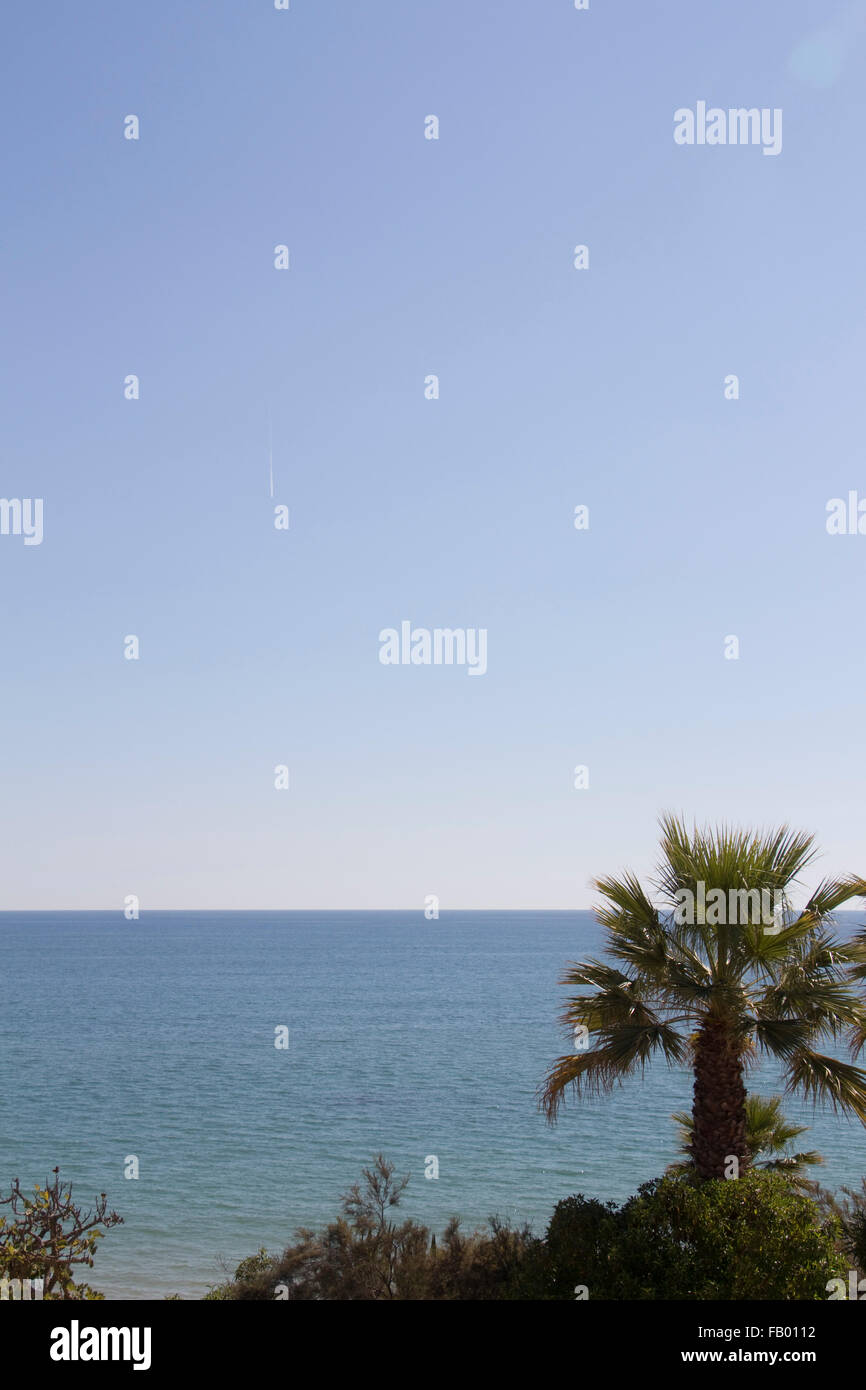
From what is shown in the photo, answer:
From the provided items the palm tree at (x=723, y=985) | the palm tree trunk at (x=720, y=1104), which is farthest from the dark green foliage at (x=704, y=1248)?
the palm tree at (x=723, y=985)

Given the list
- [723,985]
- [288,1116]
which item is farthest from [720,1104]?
[288,1116]

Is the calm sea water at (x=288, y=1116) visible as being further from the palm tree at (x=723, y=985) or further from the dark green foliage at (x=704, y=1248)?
the dark green foliage at (x=704, y=1248)

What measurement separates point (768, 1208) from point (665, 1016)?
2754 mm

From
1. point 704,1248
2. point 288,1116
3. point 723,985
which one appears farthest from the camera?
point 288,1116

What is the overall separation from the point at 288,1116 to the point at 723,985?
46598mm

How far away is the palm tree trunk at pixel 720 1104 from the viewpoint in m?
12.3

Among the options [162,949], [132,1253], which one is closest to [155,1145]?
[132,1253]

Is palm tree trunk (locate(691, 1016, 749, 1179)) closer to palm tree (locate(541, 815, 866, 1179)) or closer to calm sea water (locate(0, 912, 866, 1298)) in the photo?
palm tree (locate(541, 815, 866, 1179))

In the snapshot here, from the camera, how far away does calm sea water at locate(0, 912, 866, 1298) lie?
3609cm

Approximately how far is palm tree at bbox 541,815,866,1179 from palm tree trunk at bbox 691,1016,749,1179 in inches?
0.5

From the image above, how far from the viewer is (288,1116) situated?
52.9 m

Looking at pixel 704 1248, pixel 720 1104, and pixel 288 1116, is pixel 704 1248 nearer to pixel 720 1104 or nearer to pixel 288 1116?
pixel 720 1104

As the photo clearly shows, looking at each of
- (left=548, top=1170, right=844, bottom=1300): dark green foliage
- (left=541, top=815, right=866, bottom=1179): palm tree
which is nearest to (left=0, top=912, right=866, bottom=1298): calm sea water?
(left=541, top=815, right=866, bottom=1179): palm tree
